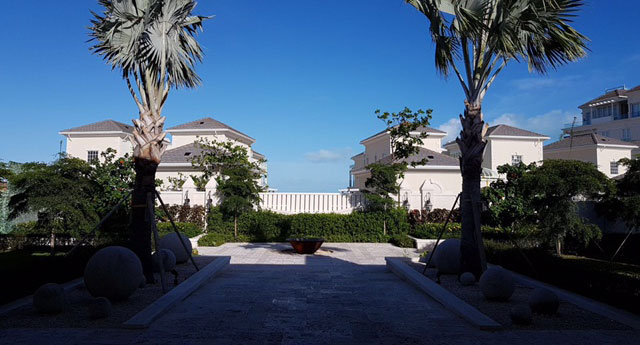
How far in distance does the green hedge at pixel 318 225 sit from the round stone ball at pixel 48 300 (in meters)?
12.9

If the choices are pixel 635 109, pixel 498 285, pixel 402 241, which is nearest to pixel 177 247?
pixel 498 285

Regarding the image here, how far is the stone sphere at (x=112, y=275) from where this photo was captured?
7.25 metres

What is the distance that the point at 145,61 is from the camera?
9250mm

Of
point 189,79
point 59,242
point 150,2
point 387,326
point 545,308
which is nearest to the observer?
point 387,326

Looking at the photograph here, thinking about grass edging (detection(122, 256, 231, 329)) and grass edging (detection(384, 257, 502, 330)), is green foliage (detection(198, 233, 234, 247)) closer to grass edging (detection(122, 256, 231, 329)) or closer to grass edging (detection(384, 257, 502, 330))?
grass edging (detection(122, 256, 231, 329))

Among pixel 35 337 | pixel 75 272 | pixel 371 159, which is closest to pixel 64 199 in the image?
pixel 75 272

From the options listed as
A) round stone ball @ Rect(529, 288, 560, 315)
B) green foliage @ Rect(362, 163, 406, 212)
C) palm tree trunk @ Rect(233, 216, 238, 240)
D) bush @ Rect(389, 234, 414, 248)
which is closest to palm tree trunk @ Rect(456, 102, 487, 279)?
round stone ball @ Rect(529, 288, 560, 315)

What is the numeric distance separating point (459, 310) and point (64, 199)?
11.3m

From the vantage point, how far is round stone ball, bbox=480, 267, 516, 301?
762 cm

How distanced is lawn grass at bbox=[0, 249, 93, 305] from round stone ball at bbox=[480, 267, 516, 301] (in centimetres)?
849

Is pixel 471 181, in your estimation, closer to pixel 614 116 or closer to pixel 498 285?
pixel 498 285

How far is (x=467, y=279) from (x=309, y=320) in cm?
409

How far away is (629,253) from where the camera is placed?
16250 mm

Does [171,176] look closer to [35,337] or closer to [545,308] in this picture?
[35,337]
